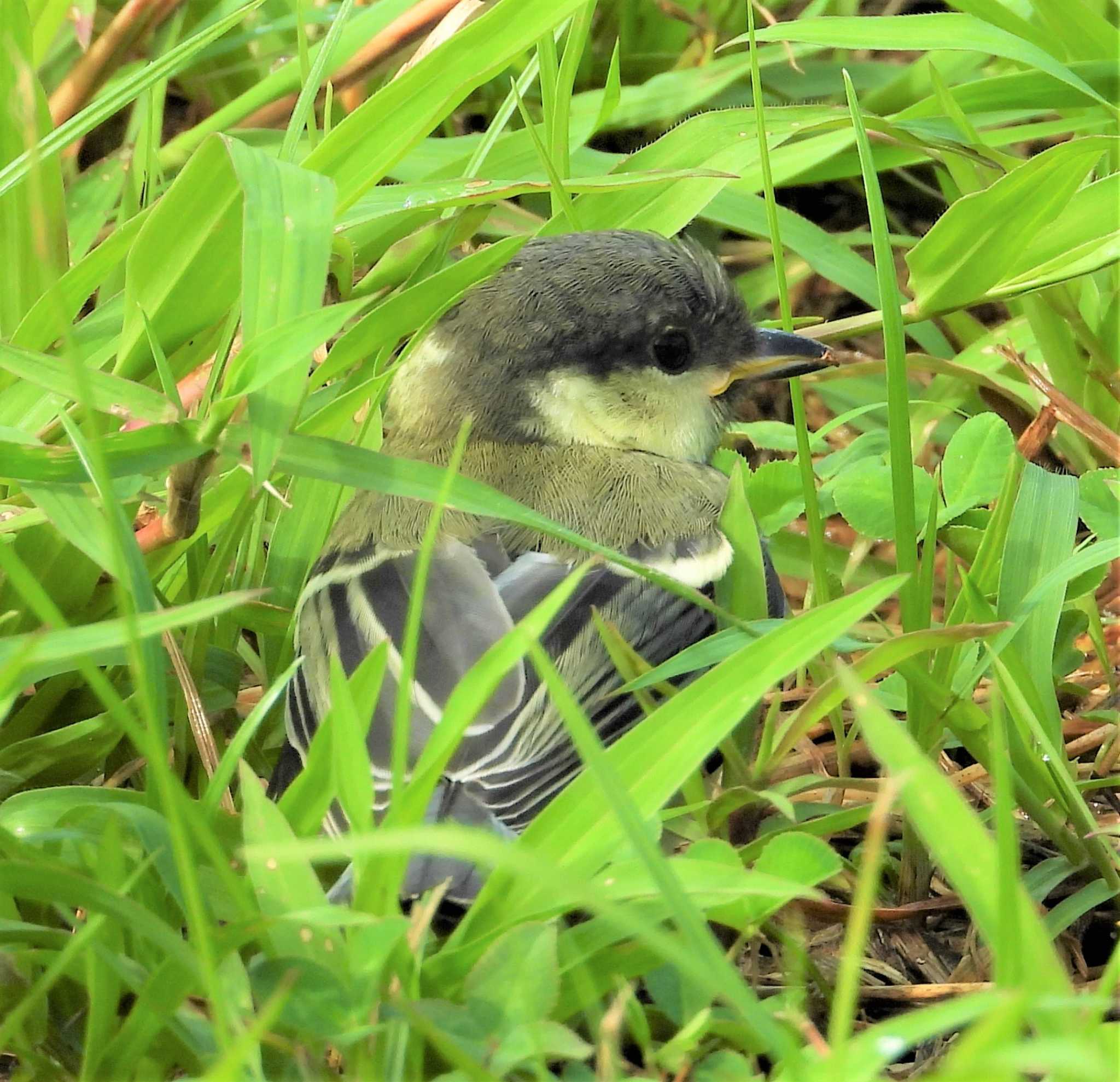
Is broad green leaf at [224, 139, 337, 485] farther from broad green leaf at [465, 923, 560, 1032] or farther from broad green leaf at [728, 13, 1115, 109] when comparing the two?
broad green leaf at [728, 13, 1115, 109]

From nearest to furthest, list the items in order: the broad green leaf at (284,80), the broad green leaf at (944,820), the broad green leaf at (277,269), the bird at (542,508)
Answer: the broad green leaf at (944,820), the broad green leaf at (277,269), the bird at (542,508), the broad green leaf at (284,80)

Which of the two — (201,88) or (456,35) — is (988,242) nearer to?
(456,35)

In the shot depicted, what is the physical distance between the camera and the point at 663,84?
3.78 meters

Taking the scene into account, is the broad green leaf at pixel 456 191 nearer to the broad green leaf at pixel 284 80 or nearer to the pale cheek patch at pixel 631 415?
the pale cheek patch at pixel 631 415

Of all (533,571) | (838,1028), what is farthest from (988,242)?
(838,1028)

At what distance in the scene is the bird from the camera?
217 cm

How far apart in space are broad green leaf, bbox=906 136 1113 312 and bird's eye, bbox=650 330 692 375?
46 centimetres

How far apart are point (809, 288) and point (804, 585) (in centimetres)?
110

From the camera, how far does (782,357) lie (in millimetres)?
3098

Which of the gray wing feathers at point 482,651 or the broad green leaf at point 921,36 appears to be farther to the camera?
the broad green leaf at point 921,36

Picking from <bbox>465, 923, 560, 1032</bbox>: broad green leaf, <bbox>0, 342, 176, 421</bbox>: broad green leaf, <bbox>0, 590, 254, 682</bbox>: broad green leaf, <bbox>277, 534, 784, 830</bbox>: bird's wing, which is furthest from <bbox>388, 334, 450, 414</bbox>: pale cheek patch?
<bbox>465, 923, 560, 1032</bbox>: broad green leaf

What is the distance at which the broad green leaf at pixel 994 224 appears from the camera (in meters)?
2.80

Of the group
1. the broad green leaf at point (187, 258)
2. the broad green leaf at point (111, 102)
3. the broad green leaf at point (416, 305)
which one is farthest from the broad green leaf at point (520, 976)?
the broad green leaf at point (111, 102)

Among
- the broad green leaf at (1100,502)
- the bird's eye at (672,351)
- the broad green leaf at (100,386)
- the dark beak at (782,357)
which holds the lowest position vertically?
the broad green leaf at (1100,502)
